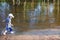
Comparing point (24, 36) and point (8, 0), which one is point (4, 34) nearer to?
point (24, 36)

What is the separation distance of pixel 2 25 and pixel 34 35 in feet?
9.23

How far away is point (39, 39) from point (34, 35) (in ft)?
2.53

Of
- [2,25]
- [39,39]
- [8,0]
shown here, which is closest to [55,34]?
[39,39]

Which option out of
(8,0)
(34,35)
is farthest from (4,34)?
(8,0)

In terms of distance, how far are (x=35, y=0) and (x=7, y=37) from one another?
23169mm

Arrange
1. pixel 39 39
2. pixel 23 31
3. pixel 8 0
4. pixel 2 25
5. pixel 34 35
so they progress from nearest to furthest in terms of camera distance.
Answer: pixel 39 39
pixel 34 35
pixel 23 31
pixel 2 25
pixel 8 0

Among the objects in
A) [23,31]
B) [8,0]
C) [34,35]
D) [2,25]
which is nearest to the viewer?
[34,35]

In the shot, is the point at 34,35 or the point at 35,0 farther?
the point at 35,0

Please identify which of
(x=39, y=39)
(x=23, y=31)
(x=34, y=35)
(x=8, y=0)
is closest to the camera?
(x=39, y=39)

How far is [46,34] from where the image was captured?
9.94m

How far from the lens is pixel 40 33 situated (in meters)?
10.2

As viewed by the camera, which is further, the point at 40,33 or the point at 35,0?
the point at 35,0

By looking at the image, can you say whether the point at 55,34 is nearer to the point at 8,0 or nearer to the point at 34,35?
the point at 34,35

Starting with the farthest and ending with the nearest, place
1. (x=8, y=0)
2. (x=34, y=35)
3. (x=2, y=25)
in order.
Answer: (x=8, y=0), (x=2, y=25), (x=34, y=35)
